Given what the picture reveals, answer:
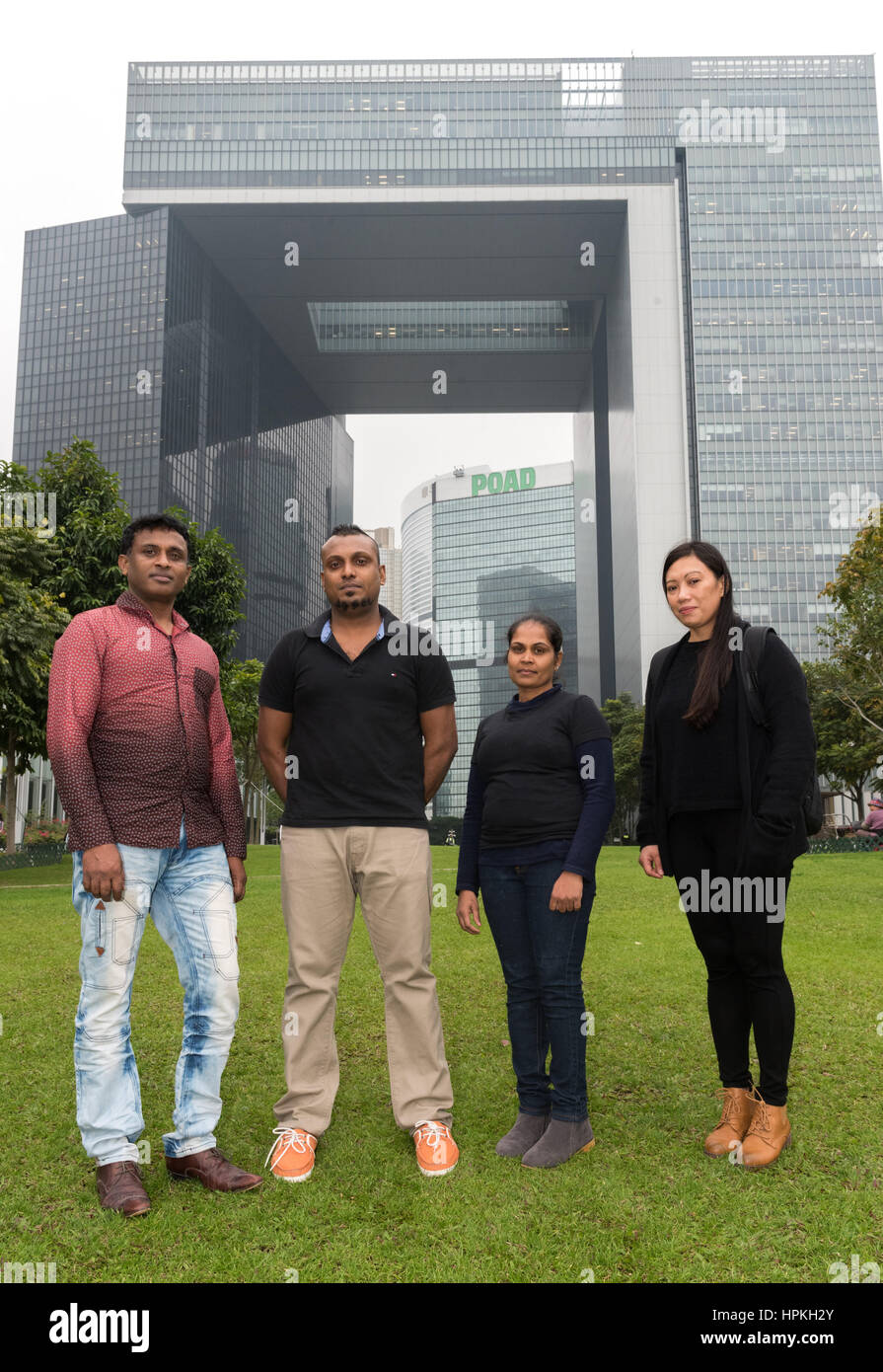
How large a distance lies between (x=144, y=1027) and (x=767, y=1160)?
395 cm

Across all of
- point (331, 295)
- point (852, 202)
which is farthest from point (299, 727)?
point (852, 202)

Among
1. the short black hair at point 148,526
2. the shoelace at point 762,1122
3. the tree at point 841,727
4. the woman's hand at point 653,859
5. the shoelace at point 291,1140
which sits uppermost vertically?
the tree at point 841,727

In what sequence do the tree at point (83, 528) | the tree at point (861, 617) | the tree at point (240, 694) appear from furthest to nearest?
1. the tree at point (240, 694)
2. the tree at point (83, 528)
3. the tree at point (861, 617)

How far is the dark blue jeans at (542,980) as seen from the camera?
3955 mm

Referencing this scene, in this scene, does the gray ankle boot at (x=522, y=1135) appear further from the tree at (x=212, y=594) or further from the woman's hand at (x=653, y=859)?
the tree at (x=212, y=594)

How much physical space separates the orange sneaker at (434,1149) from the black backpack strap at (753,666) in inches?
81.9

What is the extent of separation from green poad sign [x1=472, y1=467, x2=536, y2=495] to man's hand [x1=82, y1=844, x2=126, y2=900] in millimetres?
142270

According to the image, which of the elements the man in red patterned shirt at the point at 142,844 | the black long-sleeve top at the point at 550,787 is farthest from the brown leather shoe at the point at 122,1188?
the black long-sleeve top at the point at 550,787

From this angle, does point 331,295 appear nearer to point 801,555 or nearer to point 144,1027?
point 801,555

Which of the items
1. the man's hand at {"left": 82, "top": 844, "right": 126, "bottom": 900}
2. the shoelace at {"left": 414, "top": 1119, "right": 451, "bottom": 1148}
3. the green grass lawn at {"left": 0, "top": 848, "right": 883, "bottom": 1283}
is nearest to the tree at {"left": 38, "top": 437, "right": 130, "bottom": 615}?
the green grass lawn at {"left": 0, "top": 848, "right": 883, "bottom": 1283}

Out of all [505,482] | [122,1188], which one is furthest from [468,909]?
[505,482]

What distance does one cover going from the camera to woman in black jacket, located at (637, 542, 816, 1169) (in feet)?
12.4

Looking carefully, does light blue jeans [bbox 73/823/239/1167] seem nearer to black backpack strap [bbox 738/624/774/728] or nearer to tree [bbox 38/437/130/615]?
black backpack strap [bbox 738/624/774/728]

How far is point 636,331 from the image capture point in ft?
282
